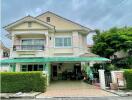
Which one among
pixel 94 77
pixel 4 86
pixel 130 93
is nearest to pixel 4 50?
pixel 94 77

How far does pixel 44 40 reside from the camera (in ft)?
105

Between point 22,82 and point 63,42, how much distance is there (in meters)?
14.1

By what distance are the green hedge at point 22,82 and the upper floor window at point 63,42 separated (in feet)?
42.7

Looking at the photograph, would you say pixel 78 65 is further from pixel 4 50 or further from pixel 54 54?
pixel 4 50

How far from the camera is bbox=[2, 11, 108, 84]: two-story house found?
99.9ft

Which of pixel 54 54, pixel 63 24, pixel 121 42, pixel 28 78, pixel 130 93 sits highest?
pixel 63 24

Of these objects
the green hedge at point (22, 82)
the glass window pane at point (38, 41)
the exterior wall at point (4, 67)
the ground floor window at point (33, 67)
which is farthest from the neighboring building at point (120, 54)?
the green hedge at point (22, 82)

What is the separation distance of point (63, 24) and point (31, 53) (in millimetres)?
7211

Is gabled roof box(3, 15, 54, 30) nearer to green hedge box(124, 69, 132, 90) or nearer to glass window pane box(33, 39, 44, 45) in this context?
glass window pane box(33, 39, 44, 45)

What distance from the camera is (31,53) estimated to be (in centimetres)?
3047

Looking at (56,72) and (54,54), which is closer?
(54,54)

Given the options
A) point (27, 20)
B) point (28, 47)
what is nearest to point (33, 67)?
point (28, 47)

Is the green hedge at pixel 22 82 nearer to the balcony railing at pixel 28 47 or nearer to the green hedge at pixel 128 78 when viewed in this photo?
the green hedge at pixel 128 78

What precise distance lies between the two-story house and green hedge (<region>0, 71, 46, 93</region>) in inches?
352
